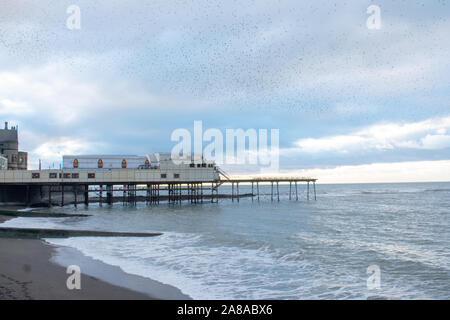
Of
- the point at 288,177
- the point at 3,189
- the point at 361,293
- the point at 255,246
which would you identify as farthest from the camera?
the point at 288,177

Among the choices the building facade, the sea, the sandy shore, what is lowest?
the sea

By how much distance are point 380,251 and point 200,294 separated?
38.9 ft

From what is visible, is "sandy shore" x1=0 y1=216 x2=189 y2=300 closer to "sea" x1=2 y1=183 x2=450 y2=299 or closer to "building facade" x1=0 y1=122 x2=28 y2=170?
"sea" x1=2 y1=183 x2=450 y2=299

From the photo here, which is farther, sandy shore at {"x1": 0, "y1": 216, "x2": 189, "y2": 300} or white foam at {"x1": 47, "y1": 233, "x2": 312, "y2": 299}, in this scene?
white foam at {"x1": 47, "y1": 233, "x2": 312, "y2": 299}

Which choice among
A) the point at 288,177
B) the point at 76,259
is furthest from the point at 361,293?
the point at 288,177

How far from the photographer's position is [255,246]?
20297mm

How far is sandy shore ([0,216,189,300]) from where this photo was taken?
10.2 metres

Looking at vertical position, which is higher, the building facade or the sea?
the building facade

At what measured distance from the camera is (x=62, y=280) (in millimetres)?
11734

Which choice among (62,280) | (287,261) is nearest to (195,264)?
(287,261)
